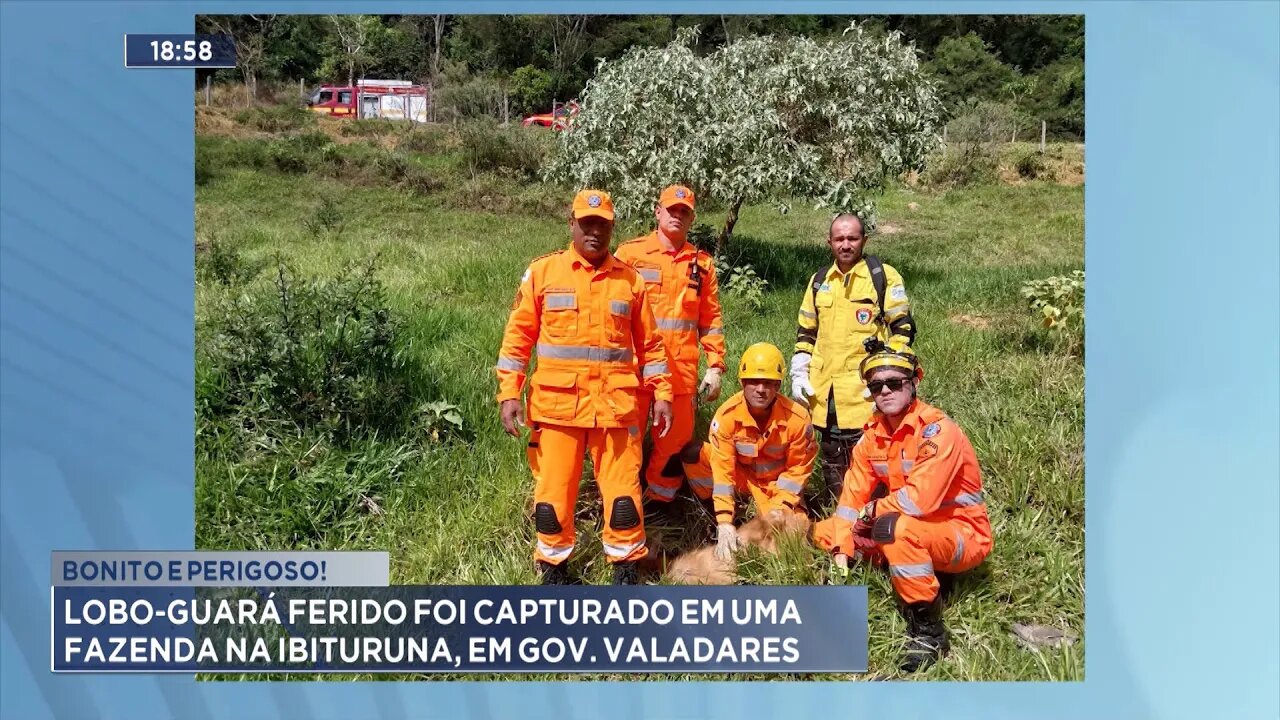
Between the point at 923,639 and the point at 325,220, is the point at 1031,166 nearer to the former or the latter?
the point at 923,639

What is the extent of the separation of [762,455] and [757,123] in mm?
3099

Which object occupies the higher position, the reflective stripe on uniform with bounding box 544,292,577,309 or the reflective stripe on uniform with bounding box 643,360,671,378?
the reflective stripe on uniform with bounding box 544,292,577,309

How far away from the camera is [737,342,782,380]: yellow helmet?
4504 mm

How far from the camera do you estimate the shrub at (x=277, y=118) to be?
5.62 metres

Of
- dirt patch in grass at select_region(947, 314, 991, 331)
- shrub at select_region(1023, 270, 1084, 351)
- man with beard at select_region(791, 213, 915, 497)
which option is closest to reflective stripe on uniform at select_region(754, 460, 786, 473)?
man with beard at select_region(791, 213, 915, 497)

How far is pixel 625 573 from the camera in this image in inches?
170

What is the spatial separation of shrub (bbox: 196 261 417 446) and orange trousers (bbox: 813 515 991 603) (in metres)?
2.81

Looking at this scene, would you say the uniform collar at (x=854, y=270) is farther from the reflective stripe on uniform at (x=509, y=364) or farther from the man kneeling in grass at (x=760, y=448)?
the reflective stripe on uniform at (x=509, y=364)

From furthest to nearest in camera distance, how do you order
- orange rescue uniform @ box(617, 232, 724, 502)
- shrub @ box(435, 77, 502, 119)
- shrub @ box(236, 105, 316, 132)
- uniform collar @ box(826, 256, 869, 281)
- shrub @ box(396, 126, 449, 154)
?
1. shrub @ box(396, 126, 449, 154)
2. shrub @ box(435, 77, 502, 119)
3. shrub @ box(236, 105, 316, 132)
4. orange rescue uniform @ box(617, 232, 724, 502)
5. uniform collar @ box(826, 256, 869, 281)

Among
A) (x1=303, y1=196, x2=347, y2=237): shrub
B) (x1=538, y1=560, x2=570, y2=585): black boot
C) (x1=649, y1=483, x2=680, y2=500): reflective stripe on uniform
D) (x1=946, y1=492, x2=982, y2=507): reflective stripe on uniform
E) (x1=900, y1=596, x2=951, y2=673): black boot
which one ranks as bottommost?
(x1=900, y1=596, x2=951, y2=673): black boot

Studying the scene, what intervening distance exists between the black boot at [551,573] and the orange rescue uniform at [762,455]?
0.83 metres

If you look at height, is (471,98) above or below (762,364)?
above

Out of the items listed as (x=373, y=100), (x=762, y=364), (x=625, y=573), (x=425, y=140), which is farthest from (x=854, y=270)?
(x=425, y=140)

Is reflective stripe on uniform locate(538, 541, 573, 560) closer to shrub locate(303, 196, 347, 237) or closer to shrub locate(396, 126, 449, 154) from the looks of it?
shrub locate(303, 196, 347, 237)
